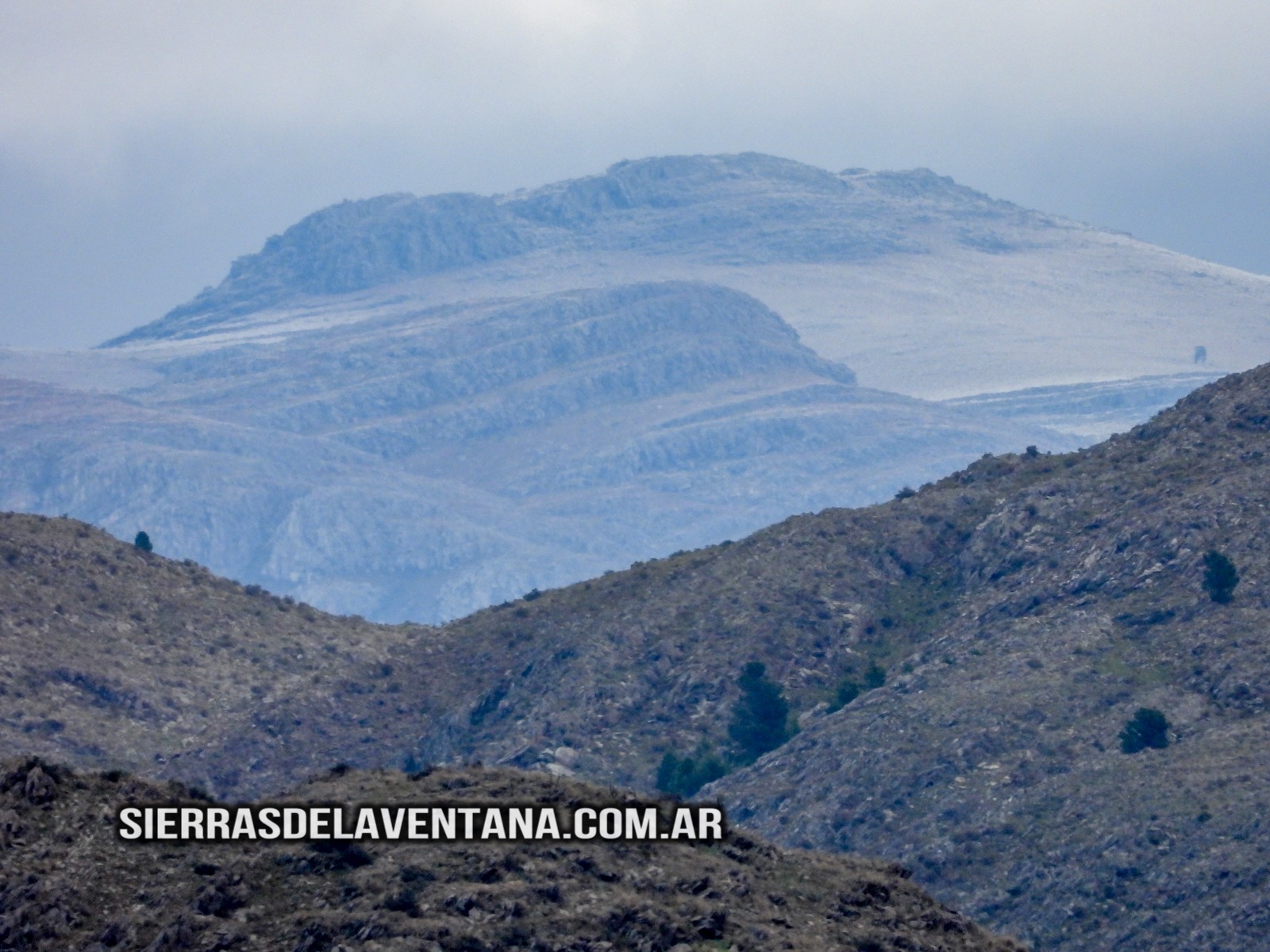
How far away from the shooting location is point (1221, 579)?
293ft

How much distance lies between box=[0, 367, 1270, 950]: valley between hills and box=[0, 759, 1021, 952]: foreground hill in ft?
77.8

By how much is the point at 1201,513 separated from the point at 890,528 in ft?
65.0

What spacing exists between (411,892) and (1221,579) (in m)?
57.1

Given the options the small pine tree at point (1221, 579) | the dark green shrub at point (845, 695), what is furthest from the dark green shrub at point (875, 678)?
the small pine tree at point (1221, 579)

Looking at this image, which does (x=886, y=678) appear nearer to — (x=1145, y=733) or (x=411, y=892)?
(x=1145, y=733)

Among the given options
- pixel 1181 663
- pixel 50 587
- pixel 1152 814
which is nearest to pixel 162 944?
pixel 1152 814

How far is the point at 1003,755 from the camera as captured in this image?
81.9 metres

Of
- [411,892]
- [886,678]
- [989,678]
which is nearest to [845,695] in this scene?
[886,678]

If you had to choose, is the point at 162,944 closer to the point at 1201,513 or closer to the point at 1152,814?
the point at 1152,814

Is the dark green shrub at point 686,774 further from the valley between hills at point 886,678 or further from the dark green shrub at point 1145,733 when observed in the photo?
the dark green shrub at point 1145,733

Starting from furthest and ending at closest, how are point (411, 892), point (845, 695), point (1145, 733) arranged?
point (845, 695), point (1145, 733), point (411, 892)

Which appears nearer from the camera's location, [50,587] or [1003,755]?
[1003,755]

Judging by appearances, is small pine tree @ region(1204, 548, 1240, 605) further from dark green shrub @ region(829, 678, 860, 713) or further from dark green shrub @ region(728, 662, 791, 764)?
dark green shrub @ region(728, 662, 791, 764)

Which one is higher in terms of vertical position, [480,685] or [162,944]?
[162,944]
